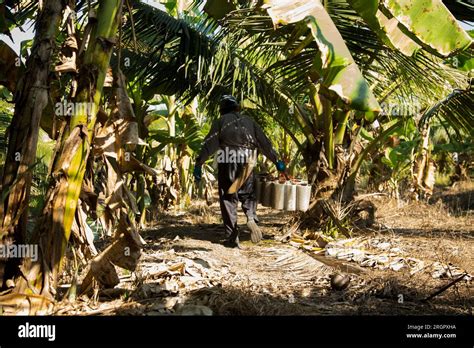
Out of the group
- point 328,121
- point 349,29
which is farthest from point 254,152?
point 349,29

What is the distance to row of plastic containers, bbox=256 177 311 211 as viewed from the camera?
6.67 metres

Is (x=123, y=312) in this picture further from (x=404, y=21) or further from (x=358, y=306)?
(x=404, y=21)

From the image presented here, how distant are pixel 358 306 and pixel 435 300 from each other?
2.22ft

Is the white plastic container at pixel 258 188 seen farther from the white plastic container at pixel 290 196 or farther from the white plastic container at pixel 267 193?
the white plastic container at pixel 290 196

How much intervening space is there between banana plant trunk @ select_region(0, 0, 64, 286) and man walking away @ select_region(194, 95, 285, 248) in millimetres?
3341

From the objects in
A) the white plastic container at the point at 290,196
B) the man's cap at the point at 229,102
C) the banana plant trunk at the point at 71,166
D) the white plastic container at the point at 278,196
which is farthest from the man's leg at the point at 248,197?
the banana plant trunk at the point at 71,166

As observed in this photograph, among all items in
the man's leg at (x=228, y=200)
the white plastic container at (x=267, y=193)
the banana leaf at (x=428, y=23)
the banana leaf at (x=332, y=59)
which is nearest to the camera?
the banana leaf at (x=332, y=59)

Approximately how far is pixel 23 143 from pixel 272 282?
101 inches

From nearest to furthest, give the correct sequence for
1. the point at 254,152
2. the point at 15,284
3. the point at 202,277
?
the point at 15,284, the point at 202,277, the point at 254,152

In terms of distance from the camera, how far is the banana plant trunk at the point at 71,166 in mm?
3625

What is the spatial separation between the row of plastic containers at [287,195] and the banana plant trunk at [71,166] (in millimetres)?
3376

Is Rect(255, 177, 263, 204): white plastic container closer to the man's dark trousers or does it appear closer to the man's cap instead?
the man's dark trousers

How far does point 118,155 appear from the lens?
Answer: 401 cm
